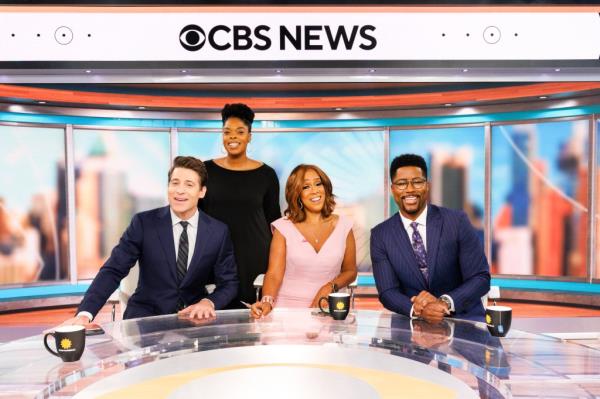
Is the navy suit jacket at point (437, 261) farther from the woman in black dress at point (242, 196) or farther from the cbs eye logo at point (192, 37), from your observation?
the cbs eye logo at point (192, 37)

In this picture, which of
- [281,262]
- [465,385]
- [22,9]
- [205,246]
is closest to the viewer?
[465,385]

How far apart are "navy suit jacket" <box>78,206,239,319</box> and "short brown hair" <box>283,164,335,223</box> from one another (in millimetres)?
429

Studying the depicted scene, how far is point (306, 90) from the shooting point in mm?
6148

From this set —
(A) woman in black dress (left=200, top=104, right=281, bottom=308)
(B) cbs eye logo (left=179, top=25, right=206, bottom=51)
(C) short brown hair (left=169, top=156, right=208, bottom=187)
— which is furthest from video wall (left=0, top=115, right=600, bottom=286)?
(B) cbs eye logo (left=179, top=25, right=206, bottom=51)

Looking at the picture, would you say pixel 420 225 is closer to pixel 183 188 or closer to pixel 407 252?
pixel 407 252

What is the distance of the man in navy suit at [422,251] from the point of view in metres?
2.47

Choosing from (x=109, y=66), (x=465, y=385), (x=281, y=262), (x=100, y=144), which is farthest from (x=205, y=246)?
Answer: (x=100, y=144)

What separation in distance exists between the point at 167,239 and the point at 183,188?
24 centimetres

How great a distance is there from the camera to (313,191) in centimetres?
262

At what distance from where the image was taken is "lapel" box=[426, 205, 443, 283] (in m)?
2.49

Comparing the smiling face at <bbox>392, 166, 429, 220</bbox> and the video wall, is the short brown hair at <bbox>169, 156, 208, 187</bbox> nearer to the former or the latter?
the smiling face at <bbox>392, 166, 429, 220</bbox>

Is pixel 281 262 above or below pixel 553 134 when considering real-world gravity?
below

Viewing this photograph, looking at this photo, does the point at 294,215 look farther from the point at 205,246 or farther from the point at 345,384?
the point at 345,384

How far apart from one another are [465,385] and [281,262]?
1.51 metres
